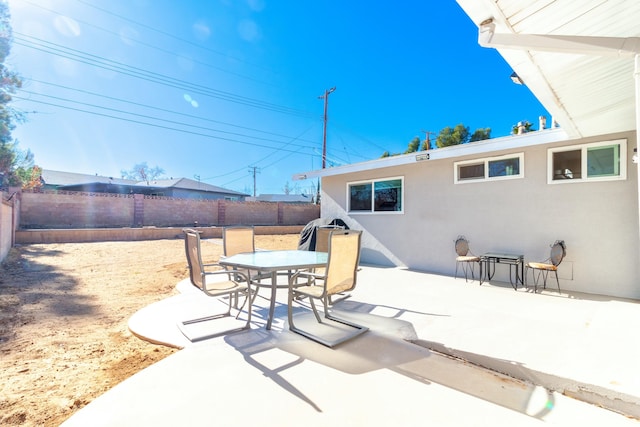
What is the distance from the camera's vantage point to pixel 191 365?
94.9 inches

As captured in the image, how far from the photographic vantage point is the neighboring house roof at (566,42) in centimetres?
208

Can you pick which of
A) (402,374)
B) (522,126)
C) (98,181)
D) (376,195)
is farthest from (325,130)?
(98,181)

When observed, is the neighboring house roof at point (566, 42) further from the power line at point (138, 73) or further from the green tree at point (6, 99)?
the power line at point (138, 73)

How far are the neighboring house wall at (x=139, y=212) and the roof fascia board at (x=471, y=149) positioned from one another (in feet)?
42.0

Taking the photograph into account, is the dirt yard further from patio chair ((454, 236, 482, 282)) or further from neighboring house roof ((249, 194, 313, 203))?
neighboring house roof ((249, 194, 313, 203))

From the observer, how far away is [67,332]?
3.26 m

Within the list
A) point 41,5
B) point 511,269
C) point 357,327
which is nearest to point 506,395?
point 357,327

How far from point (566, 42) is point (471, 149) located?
3665mm

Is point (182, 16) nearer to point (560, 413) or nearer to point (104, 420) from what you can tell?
point (104, 420)

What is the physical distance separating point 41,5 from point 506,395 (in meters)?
22.9

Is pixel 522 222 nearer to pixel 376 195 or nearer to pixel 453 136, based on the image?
pixel 376 195

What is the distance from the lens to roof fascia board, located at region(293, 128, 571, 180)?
15.7ft

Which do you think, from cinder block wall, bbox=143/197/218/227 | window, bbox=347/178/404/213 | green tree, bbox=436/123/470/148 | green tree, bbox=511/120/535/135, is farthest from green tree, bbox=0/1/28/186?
green tree, bbox=436/123/470/148

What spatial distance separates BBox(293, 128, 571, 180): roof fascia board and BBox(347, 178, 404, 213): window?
0.52 meters
